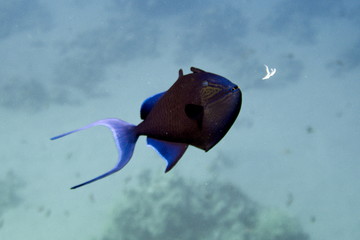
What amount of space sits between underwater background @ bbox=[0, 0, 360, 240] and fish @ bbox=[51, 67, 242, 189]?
42.8ft

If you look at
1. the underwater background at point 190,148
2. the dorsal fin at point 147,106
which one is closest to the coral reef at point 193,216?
the underwater background at point 190,148

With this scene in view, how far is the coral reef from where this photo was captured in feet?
43.5

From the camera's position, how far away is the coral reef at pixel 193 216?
→ 522 inches

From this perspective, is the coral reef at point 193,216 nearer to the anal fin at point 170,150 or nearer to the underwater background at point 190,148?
the underwater background at point 190,148

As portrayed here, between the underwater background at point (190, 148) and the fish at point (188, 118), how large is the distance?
13059 millimetres

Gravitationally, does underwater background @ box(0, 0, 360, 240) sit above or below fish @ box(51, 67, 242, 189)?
below

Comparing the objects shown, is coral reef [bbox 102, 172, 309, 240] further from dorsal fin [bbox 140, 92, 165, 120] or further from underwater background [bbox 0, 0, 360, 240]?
dorsal fin [bbox 140, 92, 165, 120]

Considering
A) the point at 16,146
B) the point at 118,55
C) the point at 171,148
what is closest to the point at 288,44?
the point at 118,55

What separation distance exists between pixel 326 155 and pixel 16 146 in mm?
24077

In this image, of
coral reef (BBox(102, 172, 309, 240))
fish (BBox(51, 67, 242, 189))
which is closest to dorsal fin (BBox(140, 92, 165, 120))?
fish (BBox(51, 67, 242, 189))

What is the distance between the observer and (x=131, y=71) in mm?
25688

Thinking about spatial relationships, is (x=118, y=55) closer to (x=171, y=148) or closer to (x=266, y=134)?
(x=266, y=134)

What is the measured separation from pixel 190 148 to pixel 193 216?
7561 millimetres

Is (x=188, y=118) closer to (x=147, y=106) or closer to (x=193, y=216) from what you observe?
(x=147, y=106)
